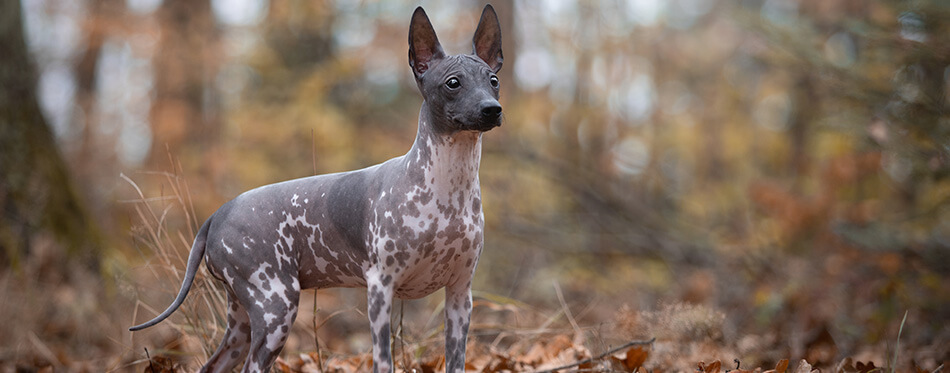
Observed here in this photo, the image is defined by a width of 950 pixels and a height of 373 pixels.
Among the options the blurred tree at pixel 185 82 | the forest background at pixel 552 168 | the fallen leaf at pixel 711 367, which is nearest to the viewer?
the fallen leaf at pixel 711 367

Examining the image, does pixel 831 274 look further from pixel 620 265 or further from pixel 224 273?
pixel 224 273

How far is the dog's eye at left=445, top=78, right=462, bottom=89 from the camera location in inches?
95.8

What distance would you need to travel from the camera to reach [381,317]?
2496 mm

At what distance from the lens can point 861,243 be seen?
18.9ft

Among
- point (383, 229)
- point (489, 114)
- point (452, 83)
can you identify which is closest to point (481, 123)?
point (489, 114)

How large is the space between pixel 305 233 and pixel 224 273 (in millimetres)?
377

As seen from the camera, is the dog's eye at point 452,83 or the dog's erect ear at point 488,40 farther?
the dog's erect ear at point 488,40

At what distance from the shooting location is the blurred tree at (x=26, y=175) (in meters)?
5.64

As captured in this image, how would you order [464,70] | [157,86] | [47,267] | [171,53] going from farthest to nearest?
1. [157,86]
2. [171,53]
3. [47,267]
4. [464,70]

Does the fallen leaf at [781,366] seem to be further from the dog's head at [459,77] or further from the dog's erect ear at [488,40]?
the dog's erect ear at [488,40]

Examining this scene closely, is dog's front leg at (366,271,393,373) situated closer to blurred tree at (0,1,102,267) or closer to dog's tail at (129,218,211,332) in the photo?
dog's tail at (129,218,211,332)

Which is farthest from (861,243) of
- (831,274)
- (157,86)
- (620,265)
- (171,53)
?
(157,86)


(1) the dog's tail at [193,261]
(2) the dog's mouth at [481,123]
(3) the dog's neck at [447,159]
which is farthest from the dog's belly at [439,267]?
(1) the dog's tail at [193,261]

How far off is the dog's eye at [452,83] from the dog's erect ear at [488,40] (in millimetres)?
342
